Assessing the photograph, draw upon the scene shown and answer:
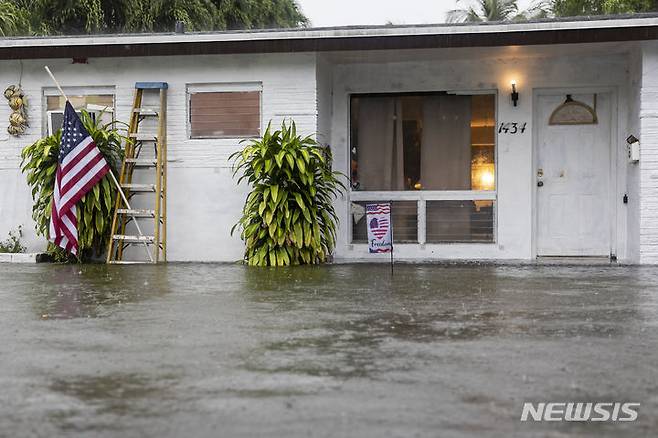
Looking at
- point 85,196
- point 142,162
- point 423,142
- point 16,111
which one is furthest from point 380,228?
point 16,111

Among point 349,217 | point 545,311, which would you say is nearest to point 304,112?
point 349,217

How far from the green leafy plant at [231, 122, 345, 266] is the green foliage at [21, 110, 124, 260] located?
1891mm

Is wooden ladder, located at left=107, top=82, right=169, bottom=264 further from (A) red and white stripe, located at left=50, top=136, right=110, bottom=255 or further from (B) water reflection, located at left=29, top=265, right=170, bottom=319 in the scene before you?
(B) water reflection, located at left=29, top=265, right=170, bottom=319

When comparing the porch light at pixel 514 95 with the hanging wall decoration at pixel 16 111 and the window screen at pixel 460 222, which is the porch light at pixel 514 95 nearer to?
the window screen at pixel 460 222

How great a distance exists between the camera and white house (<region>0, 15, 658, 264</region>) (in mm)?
13445

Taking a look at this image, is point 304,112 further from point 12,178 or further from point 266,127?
point 12,178

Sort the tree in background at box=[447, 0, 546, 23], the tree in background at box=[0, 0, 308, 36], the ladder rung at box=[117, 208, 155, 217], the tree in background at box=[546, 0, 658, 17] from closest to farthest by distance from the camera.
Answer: the ladder rung at box=[117, 208, 155, 217]
the tree in background at box=[546, 0, 658, 17]
the tree in background at box=[0, 0, 308, 36]
the tree in background at box=[447, 0, 546, 23]

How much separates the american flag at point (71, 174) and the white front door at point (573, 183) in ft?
20.7

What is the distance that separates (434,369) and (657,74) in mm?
8405

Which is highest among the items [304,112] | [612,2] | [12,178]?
[612,2]

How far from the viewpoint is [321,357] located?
5953mm

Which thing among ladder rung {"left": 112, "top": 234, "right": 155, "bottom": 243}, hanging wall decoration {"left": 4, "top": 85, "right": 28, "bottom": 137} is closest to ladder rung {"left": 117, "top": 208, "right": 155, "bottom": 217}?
ladder rung {"left": 112, "top": 234, "right": 155, "bottom": 243}

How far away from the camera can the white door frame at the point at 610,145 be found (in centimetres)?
1366

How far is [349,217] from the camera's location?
14242 mm
